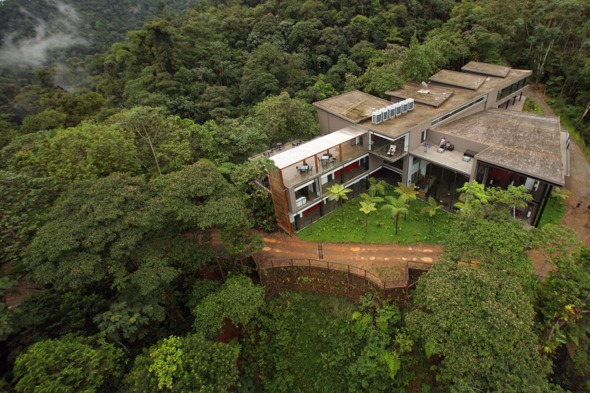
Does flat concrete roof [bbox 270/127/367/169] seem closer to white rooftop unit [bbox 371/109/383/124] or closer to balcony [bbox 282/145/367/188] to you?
balcony [bbox 282/145/367/188]

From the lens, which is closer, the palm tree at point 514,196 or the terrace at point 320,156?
the palm tree at point 514,196

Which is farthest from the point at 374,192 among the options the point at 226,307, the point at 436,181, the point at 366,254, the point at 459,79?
the point at 459,79

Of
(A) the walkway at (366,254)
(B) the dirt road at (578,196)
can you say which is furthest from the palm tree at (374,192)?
(B) the dirt road at (578,196)

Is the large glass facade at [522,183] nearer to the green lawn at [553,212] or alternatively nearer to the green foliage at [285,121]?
the green lawn at [553,212]

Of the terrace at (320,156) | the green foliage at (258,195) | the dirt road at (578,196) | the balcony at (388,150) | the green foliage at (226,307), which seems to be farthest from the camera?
the balcony at (388,150)

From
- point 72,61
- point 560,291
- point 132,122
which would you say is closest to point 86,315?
point 132,122

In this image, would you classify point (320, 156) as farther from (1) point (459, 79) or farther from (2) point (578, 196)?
(2) point (578, 196)
